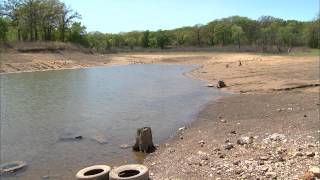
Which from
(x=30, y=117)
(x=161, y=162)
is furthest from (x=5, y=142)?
(x=161, y=162)

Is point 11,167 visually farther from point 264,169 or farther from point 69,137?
point 264,169

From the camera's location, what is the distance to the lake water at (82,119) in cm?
1435

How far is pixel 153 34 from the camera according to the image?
132 m

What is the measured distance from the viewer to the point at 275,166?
10.2m

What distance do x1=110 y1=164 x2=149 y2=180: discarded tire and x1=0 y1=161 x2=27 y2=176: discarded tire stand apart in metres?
3.97

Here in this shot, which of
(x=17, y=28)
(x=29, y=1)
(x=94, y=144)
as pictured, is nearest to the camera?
(x=94, y=144)

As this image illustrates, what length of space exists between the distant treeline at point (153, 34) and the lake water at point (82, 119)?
46088mm

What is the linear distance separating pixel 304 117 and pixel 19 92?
23917 millimetres

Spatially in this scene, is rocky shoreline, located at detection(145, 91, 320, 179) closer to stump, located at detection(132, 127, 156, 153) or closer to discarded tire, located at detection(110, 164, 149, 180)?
stump, located at detection(132, 127, 156, 153)

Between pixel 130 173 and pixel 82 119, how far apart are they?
11154 millimetres

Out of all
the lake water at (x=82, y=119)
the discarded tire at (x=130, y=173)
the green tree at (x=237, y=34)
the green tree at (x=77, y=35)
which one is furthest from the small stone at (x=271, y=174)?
the green tree at (x=237, y=34)

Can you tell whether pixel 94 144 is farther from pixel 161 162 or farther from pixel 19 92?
pixel 19 92

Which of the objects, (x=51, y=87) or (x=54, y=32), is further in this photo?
(x=54, y=32)

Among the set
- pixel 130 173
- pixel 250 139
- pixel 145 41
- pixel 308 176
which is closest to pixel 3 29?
pixel 145 41
